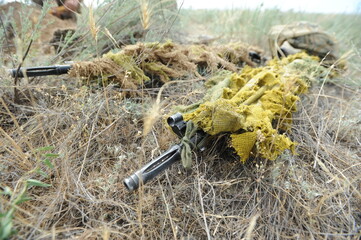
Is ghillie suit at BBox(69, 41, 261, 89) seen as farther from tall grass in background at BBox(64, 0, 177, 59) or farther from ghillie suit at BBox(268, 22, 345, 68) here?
ghillie suit at BBox(268, 22, 345, 68)

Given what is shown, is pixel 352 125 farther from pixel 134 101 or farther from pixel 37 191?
pixel 37 191

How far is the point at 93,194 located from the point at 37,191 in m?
0.26

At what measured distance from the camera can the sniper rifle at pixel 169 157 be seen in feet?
2.97

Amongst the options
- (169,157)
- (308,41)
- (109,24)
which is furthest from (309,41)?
(169,157)

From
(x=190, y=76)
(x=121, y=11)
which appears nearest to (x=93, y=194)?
(x=190, y=76)

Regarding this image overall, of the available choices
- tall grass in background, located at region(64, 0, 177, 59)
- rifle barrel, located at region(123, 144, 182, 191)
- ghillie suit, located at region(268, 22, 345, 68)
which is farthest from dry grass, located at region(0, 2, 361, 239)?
ghillie suit, located at region(268, 22, 345, 68)

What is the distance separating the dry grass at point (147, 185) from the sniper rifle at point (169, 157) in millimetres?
57

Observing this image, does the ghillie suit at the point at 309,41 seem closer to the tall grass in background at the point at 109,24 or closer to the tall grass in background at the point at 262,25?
the tall grass in background at the point at 262,25

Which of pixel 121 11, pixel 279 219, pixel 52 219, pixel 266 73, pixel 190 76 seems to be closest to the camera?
pixel 52 219

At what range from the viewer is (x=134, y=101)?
1.67 m

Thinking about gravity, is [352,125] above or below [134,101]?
below

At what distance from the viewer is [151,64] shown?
1.80m

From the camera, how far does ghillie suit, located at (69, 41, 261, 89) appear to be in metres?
1.61

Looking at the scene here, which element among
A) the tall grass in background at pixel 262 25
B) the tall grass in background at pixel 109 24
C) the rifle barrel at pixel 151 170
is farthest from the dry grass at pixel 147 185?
the tall grass in background at pixel 262 25
